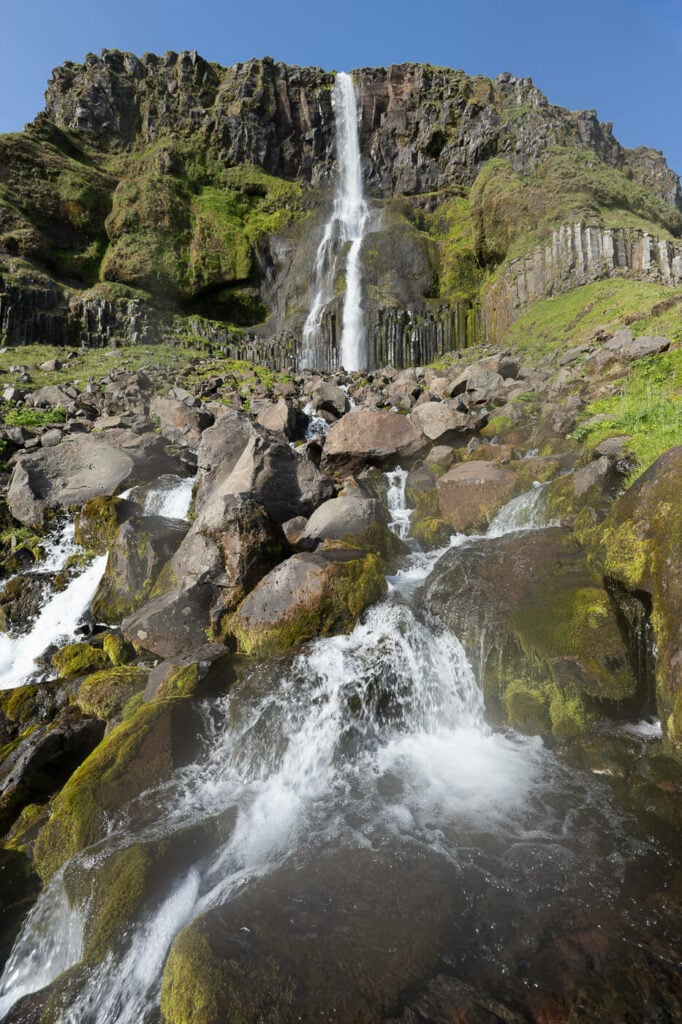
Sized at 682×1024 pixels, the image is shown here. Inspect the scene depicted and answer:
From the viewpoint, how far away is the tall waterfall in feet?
125

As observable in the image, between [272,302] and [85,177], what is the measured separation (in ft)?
78.8

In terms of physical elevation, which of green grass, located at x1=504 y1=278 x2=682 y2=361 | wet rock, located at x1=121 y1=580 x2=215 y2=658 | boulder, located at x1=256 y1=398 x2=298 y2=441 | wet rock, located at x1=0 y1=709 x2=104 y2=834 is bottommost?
wet rock, located at x1=0 y1=709 x2=104 y2=834

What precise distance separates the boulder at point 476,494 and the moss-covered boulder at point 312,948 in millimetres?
8208

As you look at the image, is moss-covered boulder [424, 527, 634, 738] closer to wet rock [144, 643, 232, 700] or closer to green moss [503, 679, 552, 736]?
green moss [503, 679, 552, 736]

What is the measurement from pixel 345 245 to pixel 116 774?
49.4 m

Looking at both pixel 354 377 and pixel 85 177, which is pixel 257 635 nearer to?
pixel 354 377

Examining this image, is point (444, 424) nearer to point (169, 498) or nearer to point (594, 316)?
point (169, 498)

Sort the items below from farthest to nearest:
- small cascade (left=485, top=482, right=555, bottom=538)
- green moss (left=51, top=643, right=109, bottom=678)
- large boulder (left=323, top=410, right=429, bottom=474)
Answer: large boulder (left=323, top=410, right=429, bottom=474) < small cascade (left=485, top=482, right=555, bottom=538) < green moss (left=51, top=643, right=109, bottom=678)

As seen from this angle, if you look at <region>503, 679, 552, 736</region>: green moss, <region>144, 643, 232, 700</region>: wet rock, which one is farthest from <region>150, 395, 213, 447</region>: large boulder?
<region>503, 679, 552, 736</region>: green moss

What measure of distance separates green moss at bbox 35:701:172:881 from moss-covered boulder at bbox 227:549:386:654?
1.97 metres

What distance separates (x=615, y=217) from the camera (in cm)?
3262

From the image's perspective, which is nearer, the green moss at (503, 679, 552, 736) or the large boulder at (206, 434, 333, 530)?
the green moss at (503, 679, 552, 736)

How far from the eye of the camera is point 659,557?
6129 mm

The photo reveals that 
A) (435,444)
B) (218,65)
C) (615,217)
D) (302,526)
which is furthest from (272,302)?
(302,526)
